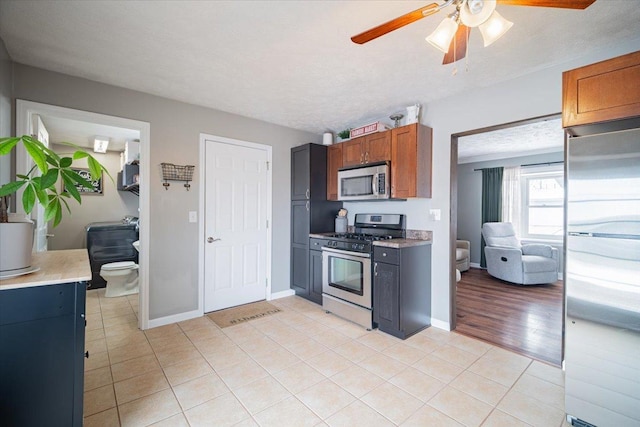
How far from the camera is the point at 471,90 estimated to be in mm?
2779

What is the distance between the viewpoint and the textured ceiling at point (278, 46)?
1701 millimetres

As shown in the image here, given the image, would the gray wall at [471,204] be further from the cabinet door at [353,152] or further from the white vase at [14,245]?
the white vase at [14,245]

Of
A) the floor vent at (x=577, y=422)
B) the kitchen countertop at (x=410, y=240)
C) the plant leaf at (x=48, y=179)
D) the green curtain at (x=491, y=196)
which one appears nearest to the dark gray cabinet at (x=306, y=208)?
the kitchen countertop at (x=410, y=240)

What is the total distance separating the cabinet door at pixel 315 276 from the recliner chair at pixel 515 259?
11.3ft

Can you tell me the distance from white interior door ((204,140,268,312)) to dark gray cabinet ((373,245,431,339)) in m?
1.66

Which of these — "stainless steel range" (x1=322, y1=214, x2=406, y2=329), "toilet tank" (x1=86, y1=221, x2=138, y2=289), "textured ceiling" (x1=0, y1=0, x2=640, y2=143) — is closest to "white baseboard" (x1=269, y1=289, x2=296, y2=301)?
"stainless steel range" (x1=322, y1=214, x2=406, y2=329)

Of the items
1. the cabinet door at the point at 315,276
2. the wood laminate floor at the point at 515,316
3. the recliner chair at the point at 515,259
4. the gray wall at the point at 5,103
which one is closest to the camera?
the gray wall at the point at 5,103

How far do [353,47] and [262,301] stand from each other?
312 centimetres

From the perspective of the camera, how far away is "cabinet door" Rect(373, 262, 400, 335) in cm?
274

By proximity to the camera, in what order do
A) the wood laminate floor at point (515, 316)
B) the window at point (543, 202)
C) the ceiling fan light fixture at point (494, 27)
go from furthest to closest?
the window at point (543, 202) → the wood laminate floor at point (515, 316) → the ceiling fan light fixture at point (494, 27)

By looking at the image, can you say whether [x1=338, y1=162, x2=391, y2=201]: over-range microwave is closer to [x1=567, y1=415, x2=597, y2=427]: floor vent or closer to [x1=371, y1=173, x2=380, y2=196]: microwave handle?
[x1=371, y1=173, x2=380, y2=196]: microwave handle

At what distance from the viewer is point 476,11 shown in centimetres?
126

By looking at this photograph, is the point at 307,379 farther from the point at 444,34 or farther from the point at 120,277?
the point at 120,277

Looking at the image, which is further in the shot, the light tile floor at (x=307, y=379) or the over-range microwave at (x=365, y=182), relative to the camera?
the over-range microwave at (x=365, y=182)
